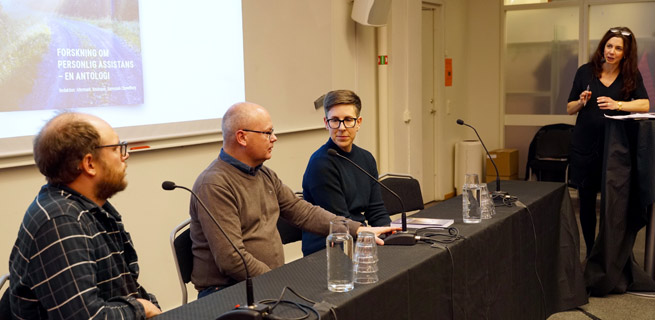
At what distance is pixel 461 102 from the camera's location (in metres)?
7.73

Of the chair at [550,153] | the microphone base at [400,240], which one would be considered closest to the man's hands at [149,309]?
the microphone base at [400,240]

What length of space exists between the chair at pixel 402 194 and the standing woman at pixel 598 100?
1375 mm

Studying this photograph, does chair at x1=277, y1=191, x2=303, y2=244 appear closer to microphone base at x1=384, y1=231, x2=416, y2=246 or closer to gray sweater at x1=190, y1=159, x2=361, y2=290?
gray sweater at x1=190, y1=159, x2=361, y2=290

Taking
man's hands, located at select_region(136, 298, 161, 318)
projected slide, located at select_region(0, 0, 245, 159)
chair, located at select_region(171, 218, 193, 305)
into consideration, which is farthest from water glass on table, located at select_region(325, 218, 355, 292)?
projected slide, located at select_region(0, 0, 245, 159)

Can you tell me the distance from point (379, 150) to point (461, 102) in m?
2.29

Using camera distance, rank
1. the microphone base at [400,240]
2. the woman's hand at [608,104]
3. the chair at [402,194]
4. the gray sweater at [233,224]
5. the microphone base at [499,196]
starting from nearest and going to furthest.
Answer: the gray sweater at [233,224]
the microphone base at [400,240]
the microphone base at [499,196]
the chair at [402,194]
the woman's hand at [608,104]

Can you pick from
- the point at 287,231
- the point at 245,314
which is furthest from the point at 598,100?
the point at 245,314

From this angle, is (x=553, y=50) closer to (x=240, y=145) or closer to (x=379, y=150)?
(x=379, y=150)

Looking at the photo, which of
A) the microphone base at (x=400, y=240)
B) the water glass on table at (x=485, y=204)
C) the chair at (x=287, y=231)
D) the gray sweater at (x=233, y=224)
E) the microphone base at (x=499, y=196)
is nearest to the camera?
the gray sweater at (x=233, y=224)

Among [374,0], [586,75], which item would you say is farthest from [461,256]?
[374,0]

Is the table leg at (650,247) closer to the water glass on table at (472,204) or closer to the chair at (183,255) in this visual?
the water glass on table at (472,204)

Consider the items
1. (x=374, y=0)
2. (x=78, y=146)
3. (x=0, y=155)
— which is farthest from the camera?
(x=374, y=0)

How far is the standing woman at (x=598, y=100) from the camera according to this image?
4086mm

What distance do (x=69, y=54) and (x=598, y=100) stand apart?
9.81 ft
